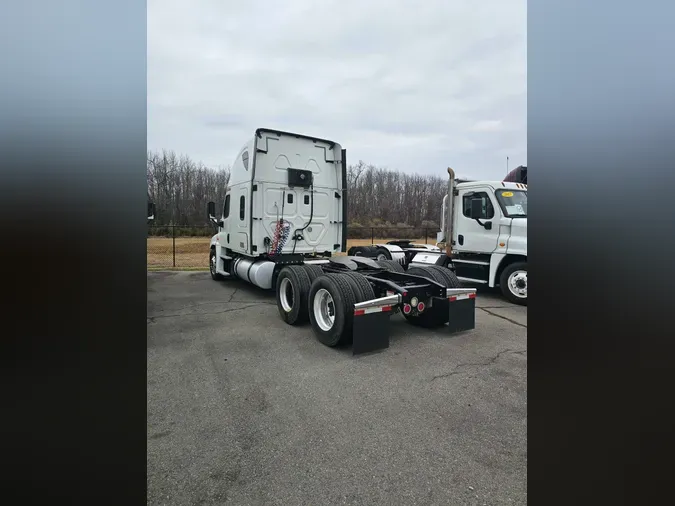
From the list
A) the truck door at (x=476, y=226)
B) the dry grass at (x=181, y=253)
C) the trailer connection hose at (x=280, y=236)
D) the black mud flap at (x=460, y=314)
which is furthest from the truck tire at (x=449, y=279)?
the dry grass at (x=181, y=253)

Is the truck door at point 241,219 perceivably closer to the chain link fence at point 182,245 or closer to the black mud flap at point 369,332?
the black mud flap at point 369,332

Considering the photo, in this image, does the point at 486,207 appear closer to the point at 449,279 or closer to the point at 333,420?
the point at 449,279

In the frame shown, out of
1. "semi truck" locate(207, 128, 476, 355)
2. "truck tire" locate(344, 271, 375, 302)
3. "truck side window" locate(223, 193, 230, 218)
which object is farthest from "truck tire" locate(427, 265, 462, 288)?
"truck side window" locate(223, 193, 230, 218)

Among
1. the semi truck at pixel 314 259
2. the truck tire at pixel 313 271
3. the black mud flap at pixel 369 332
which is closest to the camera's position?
the black mud flap at pixel 369 332

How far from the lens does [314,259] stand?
8.53 m

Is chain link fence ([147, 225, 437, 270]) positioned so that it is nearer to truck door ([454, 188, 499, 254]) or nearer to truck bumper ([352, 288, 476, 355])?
truck door ([454, 188, 499, 254])

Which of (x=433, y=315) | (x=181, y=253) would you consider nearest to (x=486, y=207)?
(x=433, y=315)

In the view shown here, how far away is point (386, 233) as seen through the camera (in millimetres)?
29703

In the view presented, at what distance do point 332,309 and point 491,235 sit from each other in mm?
4660

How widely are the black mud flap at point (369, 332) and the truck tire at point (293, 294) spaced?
1562mm

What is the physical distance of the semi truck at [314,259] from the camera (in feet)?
16.2

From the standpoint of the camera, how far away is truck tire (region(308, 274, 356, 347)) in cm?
483
